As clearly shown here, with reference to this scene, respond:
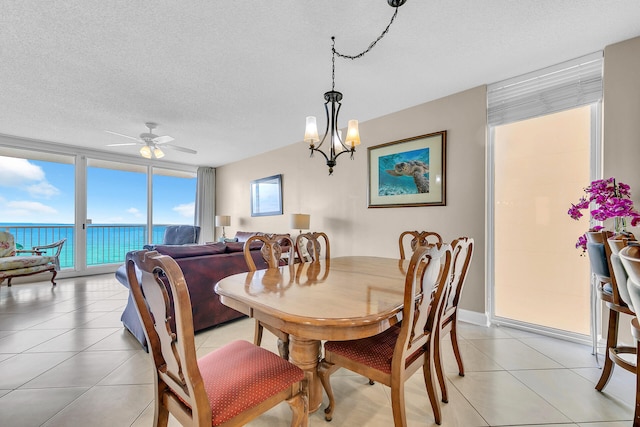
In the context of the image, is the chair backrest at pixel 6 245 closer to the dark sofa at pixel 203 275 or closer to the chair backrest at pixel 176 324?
the dark sofa at pixel 203 275

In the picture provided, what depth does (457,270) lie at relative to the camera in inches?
60.4

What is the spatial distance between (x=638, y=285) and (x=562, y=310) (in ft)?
7.61

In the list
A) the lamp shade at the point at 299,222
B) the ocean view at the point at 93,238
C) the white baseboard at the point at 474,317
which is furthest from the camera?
the ocean view at the point at 93,238

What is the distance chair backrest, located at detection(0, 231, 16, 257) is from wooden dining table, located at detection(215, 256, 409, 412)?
491cm

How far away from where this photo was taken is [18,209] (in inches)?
198

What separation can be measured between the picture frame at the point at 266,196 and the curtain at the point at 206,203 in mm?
1608

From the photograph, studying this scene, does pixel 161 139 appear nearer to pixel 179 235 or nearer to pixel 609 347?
pixel 179 235

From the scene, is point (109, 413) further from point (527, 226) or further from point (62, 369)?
point (527, 226)

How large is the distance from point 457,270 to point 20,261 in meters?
5.57

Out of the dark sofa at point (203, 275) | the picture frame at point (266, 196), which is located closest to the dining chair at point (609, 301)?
the dark sofa at point (203, 275)

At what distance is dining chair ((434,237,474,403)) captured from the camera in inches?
55.7

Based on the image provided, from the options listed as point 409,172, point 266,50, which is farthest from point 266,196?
point 266,50

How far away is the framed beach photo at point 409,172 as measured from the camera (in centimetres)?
295

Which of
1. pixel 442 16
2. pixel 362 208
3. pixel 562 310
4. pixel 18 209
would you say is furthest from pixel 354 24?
pixel 18 209
